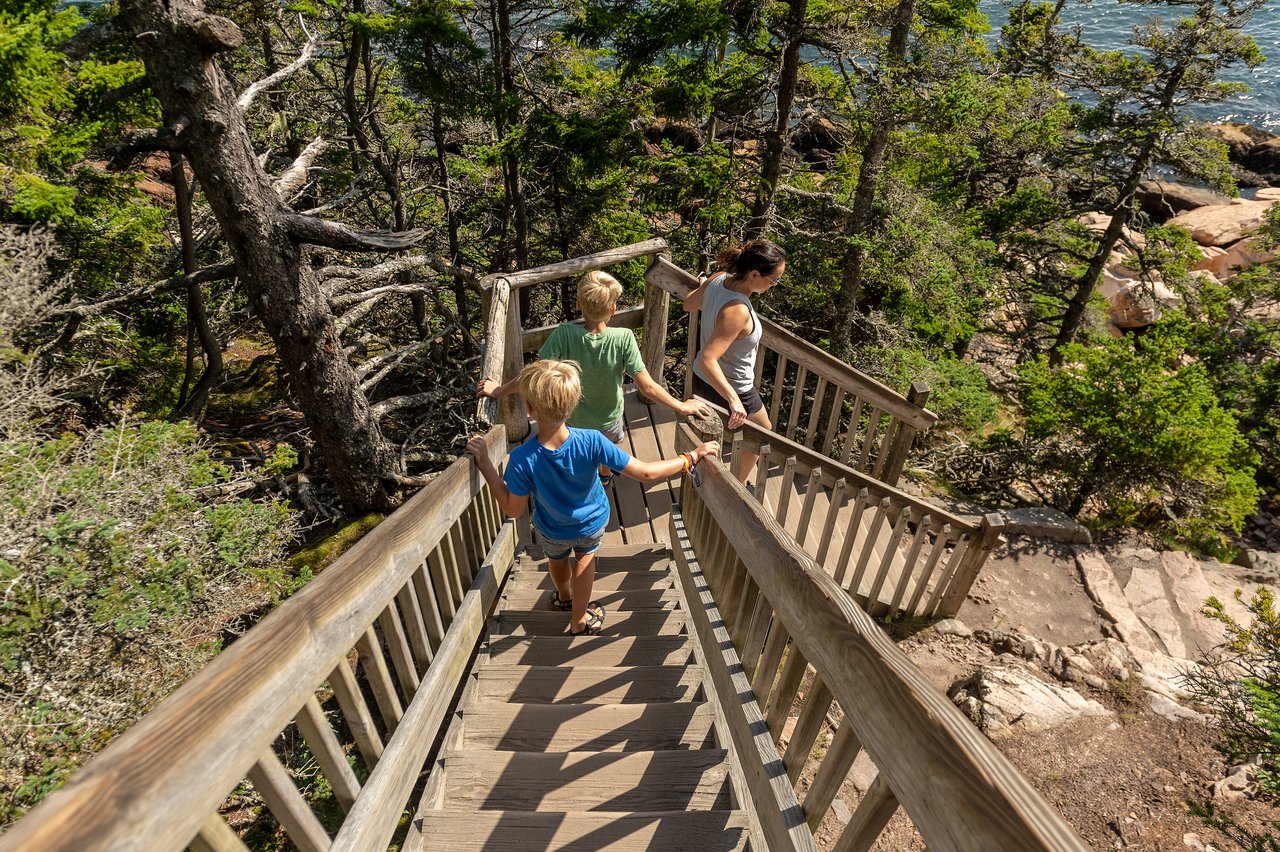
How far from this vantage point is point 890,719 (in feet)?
4.36

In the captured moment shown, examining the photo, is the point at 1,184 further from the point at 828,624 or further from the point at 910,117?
the point at 910,117

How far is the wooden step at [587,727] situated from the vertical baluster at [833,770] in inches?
35.0

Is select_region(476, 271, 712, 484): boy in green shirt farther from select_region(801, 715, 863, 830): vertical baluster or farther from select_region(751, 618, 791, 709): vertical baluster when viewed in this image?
select_region(801, 715, 863, 830): vertical baluster

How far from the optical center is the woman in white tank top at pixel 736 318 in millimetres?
3781

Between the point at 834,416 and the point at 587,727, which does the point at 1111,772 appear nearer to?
the point at 834,416

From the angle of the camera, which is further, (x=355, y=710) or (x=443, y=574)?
(x=443, y=574)

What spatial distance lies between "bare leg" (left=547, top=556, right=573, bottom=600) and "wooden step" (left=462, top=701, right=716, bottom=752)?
74 centimetres

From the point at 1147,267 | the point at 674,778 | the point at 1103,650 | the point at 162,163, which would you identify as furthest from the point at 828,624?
the point at 162,163

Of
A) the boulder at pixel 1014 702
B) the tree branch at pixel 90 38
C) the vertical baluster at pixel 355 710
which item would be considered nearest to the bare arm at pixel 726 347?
the vertical baluster at pixel 355 710

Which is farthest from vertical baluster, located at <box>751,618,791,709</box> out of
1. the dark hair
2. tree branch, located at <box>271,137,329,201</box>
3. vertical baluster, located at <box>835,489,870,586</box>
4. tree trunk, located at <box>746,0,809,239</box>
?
tree trunk, located at <box>746,0,809,239</box>

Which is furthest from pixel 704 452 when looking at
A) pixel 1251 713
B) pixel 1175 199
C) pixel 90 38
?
pixel 1175 199

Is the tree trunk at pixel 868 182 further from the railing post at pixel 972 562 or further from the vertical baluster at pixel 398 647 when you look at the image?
the vertical baluster at pixel 398 647

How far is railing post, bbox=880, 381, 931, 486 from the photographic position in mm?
5176

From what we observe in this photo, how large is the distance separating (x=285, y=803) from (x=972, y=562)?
16.7 feet
